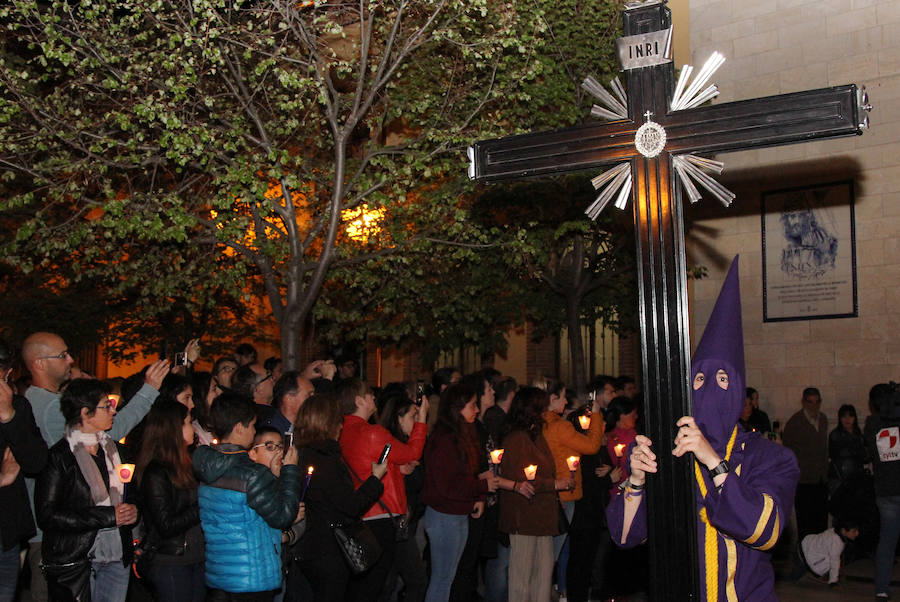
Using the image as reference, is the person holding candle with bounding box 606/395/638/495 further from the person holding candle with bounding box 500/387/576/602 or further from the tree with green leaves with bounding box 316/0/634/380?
the tree with green leaves with bounding box 316/0/634/380

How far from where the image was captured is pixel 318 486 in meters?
7.07

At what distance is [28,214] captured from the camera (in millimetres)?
15969

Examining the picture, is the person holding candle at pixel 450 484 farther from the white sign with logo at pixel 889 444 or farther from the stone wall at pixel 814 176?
the stone wall at pixel 814 176

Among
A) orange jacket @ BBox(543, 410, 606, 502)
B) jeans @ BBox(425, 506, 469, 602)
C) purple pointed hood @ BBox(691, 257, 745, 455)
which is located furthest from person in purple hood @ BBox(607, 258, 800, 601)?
orange jacket @ BBox(543, 410, 606, 502)

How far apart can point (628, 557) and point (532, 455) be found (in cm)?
350

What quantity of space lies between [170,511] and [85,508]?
0.52 m

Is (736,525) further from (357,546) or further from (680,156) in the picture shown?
(357,546)

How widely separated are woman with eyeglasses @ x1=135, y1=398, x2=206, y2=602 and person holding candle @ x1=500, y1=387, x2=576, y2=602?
10.2ft

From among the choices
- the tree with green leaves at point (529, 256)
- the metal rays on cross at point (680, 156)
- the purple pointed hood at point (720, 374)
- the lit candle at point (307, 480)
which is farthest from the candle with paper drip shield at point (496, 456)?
the metal rays on cross at point (680, 156)

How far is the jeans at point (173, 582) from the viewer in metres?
6.35

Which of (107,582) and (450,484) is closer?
(107,582)

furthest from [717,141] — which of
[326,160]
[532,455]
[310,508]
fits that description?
[326,160]

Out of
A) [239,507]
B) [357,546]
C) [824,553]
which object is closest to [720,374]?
[239,507]

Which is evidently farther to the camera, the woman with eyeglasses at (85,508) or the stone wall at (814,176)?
the stone wall at (814,176)
